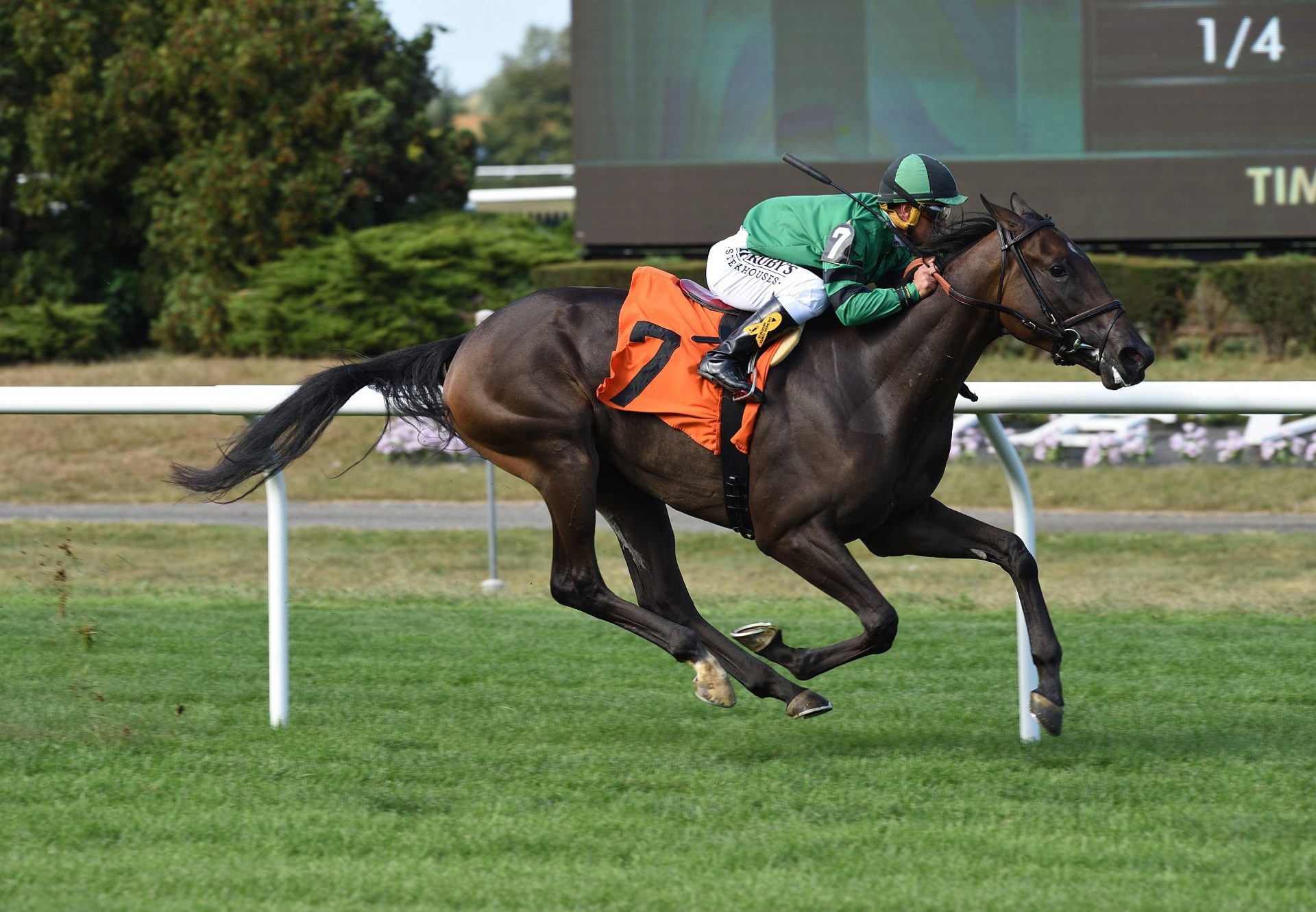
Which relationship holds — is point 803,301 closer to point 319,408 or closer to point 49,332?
point 319,408

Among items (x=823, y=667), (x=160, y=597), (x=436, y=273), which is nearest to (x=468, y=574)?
(x=160, y=597)

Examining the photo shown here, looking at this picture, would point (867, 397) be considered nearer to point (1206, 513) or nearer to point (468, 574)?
point (468, 574)

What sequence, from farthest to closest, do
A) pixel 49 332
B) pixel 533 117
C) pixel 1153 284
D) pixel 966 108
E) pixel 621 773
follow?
pixel 533 117 → pixel 49 332 → pixel 1153 284 → pixel 966 108 → pixel 621 773

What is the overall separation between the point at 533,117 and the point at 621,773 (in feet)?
224

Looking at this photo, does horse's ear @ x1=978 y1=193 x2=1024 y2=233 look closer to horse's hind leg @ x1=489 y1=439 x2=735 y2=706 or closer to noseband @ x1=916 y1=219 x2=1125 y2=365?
noseband @ x1=916 y1=219 x2=1125 y2=365

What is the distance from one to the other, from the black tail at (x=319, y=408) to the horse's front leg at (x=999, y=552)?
133 cm

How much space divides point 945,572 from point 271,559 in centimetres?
504

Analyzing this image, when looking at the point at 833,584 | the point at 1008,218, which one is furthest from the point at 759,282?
the point at 833,584

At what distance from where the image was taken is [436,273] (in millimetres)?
15914

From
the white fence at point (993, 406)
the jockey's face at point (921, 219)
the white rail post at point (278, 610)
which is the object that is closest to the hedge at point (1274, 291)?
the white fence at point (993, 406)

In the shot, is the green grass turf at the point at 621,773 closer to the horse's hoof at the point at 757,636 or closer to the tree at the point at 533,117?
the horse's hoof at the point at 757,636

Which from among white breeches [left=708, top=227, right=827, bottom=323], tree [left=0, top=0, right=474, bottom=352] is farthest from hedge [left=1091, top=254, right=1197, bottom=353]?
white breeches [left=708, top=227, right=827, bottom=323]

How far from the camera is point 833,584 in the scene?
13.4ft

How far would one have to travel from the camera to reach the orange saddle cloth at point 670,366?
4211mm
